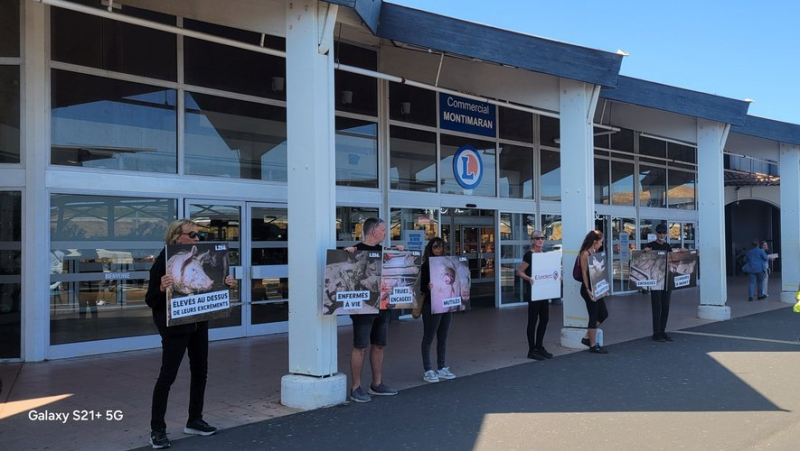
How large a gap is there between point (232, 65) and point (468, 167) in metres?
5.50

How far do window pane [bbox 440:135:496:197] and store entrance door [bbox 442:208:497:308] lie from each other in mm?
418

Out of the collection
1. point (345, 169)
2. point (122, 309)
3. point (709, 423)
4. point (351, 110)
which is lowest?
point (709, 423)

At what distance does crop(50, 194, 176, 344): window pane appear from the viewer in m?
8.10

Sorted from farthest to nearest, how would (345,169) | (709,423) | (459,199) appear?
1. (459,199)
2. (345,169)
3. (709,423)

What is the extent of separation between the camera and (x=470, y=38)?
26.8 ft

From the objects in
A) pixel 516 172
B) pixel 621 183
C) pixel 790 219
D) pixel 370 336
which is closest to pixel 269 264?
pixel 370 336

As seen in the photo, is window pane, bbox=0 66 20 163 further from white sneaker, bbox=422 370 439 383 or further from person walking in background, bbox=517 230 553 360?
person walking in background, bbox=517 230 553 360

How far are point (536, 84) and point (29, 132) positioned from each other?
699cm

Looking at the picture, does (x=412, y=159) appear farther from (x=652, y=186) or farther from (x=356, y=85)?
(x=652, y=186)

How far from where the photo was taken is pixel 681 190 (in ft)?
64.1

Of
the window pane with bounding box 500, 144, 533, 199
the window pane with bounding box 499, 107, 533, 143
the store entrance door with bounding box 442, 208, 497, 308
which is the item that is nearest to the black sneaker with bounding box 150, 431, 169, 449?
the store entrance door with bounding box 442, 208, 497, 308

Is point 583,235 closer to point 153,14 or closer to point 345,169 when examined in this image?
point 345,169

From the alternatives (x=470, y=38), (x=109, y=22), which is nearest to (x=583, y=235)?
(x=470, y=38)

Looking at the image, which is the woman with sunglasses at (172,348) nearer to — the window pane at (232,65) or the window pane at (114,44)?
the window pane at (114,44)
